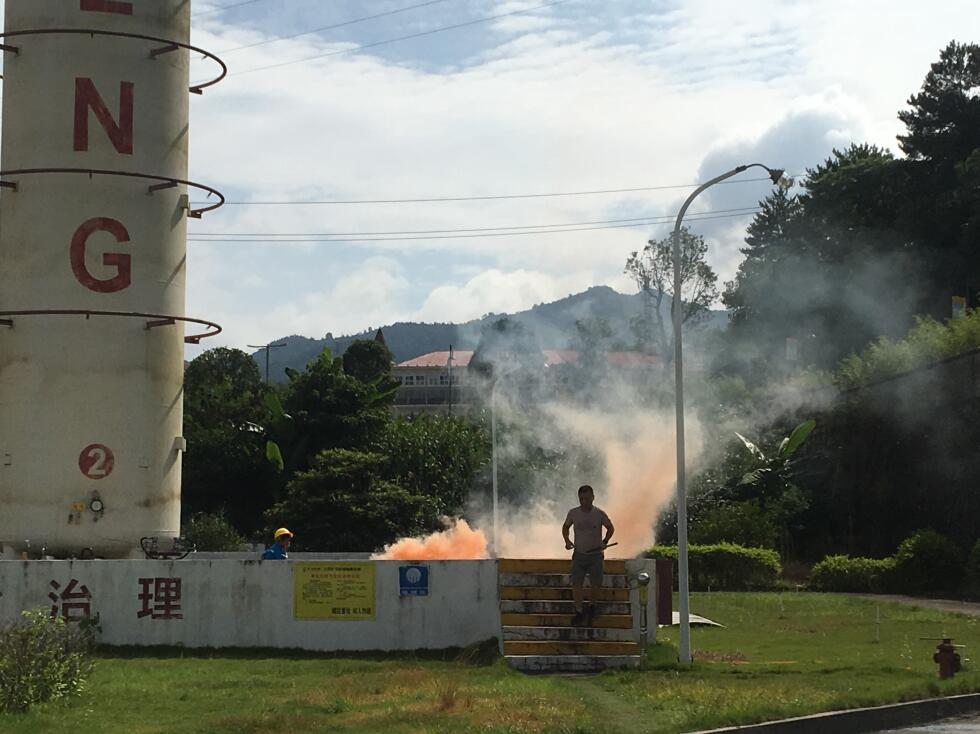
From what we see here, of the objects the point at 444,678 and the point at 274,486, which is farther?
the point at 274,486

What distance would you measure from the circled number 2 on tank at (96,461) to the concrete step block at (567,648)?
39.1ft

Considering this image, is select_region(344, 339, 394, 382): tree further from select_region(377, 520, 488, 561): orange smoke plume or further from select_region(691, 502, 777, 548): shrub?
select_region(377, 520, 488, 561): orange smoke plume

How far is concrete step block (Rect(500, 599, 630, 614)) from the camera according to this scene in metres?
23.1

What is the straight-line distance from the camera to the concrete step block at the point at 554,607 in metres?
23.1

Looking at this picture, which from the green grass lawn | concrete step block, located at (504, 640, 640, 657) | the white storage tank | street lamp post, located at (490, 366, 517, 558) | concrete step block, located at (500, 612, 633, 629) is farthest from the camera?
street lamp post, located at (490, 366, 517, 558)

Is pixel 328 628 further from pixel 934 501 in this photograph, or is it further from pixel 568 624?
pixel 934 501

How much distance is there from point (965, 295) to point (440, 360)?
124 metres

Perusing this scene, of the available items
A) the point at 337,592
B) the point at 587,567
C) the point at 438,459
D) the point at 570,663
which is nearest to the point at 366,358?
the point at 438,459

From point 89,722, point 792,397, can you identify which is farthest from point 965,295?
point 89,722

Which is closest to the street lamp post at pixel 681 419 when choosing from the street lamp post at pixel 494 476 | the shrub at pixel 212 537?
the street lamp post at pixel 494 476

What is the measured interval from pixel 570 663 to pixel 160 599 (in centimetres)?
809

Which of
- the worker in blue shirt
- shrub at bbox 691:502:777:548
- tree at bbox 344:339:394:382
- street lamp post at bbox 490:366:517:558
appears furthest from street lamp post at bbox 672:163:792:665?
tree at bbox 344:339:394:382

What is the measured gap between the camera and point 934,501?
4784cm

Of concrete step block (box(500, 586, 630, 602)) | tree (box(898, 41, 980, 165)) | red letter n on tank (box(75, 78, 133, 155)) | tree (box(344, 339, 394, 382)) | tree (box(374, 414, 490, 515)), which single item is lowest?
concrete step block (box(500, 586, 630, 602))
